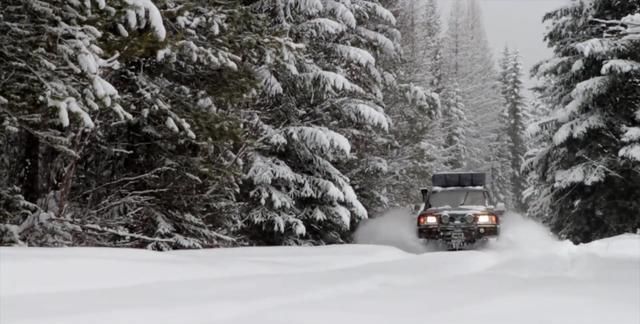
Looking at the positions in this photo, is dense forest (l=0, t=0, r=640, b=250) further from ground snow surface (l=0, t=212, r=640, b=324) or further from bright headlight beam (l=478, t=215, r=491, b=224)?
bright headlight beam (l=478, t=215, r=491, b=224)

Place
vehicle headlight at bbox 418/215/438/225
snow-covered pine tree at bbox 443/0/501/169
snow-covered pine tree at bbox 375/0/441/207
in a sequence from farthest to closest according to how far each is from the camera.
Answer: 1. snow-covered pine tree at bbox 443/0/501/169
2. snow-covered pine tree at bbox 375/0/441/207
3. vehicle headlight at bbox 418/215/438/225

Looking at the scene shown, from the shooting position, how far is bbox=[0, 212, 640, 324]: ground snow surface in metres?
4.21

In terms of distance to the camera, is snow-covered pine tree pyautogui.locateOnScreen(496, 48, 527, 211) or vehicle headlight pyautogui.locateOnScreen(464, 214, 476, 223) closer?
vehicle headlight pyautogui.locateOnScreen(464, 214, 476, 223)

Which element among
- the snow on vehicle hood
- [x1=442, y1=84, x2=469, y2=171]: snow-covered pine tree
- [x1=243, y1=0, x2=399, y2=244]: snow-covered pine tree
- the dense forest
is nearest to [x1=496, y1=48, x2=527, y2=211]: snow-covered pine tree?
[x1=442, y1=84, x2=469, y2=171]: snow-covered pine tree

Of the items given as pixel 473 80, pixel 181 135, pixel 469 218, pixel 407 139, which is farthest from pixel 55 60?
pixel 473 80

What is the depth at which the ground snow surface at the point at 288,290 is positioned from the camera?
4.21 metres

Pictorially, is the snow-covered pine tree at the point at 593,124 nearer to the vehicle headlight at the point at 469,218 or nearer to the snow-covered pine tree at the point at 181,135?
the vehicle headlight at the point at 469,218

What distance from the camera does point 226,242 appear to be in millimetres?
11117

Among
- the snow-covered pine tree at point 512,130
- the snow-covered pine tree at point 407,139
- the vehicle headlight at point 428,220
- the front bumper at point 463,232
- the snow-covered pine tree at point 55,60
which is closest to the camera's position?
the snow-covered pine tree at point 55,60

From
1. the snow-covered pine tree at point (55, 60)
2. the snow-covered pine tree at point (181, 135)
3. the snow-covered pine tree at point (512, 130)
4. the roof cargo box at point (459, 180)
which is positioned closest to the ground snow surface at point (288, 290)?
the snow-covered pine tree at point (55, 60)

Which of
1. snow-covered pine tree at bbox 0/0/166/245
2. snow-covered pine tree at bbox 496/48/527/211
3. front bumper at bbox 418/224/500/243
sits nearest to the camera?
snow-covered pine tree at bbox 0/0/166/245

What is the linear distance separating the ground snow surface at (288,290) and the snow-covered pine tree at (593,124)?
10.3m

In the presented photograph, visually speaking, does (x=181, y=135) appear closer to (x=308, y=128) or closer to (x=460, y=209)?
(x=308, y=128)

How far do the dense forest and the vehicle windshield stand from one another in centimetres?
183
